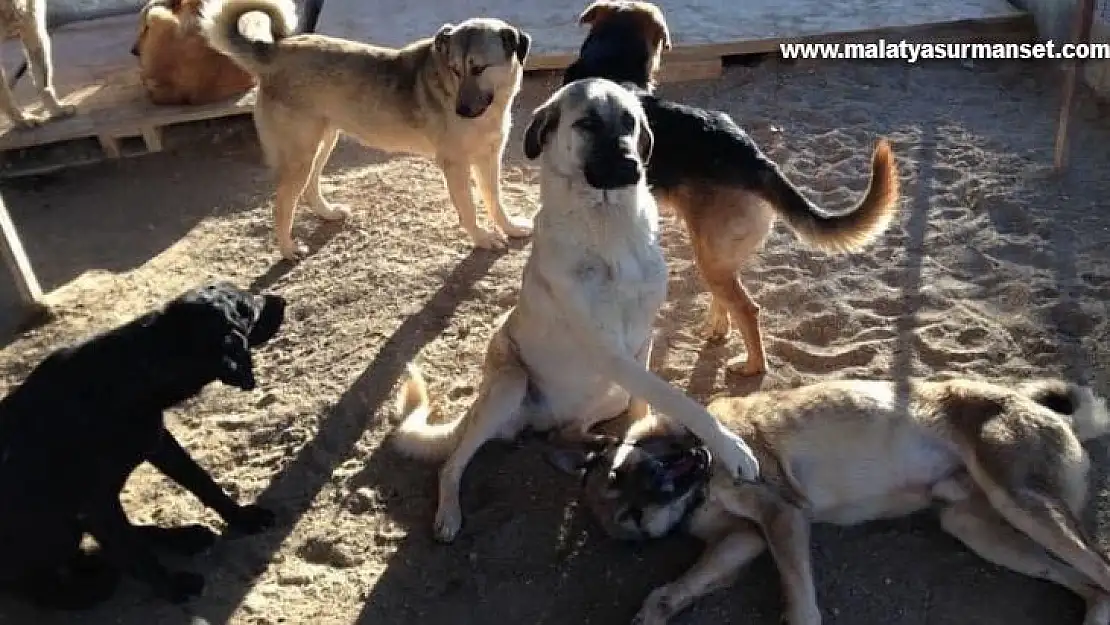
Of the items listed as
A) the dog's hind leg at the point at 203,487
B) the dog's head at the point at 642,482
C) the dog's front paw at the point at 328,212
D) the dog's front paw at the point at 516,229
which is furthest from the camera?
the dog's front paw at the point at 328,212

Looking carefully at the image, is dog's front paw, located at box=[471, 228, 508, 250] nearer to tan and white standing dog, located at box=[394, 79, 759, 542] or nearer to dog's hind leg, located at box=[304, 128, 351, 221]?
dog's hind leg, located at box=[304, 128, 351, 221]

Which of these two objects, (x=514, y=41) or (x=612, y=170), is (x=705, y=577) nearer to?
(x=612, y=170)

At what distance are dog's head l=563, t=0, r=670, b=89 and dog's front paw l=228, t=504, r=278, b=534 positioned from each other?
7.18 feet

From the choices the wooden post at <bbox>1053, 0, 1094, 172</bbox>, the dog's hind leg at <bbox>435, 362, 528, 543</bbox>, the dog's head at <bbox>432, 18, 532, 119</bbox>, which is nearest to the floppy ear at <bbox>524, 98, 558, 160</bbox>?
the dog's hind leg at <bbox>435, 362, 528, 543</bbox>

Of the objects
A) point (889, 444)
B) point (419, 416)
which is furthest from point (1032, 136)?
point (419, 416)

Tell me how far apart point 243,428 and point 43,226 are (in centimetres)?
258

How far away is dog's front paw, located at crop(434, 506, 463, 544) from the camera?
3.26 meters

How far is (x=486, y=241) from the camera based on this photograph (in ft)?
16.0

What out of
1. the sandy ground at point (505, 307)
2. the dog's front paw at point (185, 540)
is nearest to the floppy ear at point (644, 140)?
the sandy ground at point (505, 307)

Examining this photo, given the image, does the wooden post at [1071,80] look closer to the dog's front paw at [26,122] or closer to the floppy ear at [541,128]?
the floppy ear at [541,128]

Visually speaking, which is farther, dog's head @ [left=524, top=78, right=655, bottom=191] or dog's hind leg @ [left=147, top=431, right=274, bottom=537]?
dog's hind leg @ [left=147, top=431, right=274, bottom=537]

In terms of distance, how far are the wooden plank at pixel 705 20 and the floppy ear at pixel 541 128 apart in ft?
10.7

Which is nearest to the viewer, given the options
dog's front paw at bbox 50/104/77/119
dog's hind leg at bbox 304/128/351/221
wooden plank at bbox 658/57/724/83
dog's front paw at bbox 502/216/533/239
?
dog's front paw at bbox 502/216/533/239

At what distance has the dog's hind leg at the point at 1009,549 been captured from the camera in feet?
9.04
